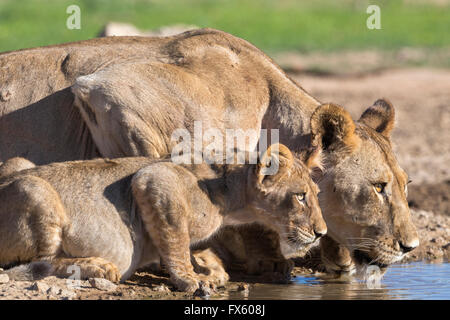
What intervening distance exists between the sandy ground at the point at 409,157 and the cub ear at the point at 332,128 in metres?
1.32

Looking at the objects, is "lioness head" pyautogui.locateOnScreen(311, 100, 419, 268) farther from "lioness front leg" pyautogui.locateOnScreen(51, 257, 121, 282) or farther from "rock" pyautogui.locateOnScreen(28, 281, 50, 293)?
"rock" pyautogui.locateOnScreen(28, 281, 50, 293)

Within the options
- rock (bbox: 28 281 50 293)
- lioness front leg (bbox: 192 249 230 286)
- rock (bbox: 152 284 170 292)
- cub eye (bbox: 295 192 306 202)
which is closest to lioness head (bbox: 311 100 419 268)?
cub eye (bbox: 295 192 306 202)

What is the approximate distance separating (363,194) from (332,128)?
62cm

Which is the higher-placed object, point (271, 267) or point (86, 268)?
point (86, 268)

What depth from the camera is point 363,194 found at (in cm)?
875

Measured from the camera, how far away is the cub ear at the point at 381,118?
9.48 meters

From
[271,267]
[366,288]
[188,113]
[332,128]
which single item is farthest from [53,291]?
[366,288]

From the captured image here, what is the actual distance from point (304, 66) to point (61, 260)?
1868 cm

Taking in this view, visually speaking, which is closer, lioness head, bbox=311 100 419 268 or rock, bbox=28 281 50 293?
rock, bbox=28 281 50 293

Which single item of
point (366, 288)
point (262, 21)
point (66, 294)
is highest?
point (262, 21)

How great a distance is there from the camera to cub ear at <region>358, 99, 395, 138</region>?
948 cm

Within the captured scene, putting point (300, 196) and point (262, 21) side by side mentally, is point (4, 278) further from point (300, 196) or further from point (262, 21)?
point (262, 21)

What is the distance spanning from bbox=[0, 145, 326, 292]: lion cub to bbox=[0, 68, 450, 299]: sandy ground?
0.81 feet

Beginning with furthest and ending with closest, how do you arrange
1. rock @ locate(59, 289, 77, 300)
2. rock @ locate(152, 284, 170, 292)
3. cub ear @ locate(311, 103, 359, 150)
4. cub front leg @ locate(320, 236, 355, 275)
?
cub front leg @ locate(320, 236, 355, 275) → cub ear @ locate(311, 103, 359, 150) → rock @ locate(152, 284, 170, 292) → rock @ locate(59, 289, 77, 300)
